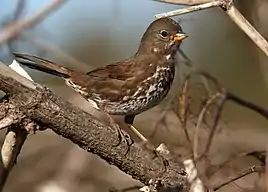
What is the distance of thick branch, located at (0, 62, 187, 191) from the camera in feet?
5.01

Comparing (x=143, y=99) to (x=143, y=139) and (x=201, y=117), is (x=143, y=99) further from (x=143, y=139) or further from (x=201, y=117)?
(x=201, y=117)

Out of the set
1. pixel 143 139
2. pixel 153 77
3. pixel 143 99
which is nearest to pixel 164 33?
pixel 153 77

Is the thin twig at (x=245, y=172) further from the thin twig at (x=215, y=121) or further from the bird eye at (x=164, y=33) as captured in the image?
the bird eye at (x=164, y=33)

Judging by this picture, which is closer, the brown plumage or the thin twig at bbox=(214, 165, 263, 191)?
the thin twig at bbox=(214, 165, 263, 191)

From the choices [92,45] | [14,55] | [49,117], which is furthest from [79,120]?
[92,45]

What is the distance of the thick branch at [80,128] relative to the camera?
153 cm

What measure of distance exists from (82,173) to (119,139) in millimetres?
1069

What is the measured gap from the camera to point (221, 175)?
2.04 m

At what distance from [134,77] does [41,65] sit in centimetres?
34

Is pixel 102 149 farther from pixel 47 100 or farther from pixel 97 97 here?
pixel 97 97

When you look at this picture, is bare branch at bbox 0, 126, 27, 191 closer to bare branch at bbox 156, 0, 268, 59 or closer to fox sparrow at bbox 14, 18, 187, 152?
bare branch at bbox 156, 0, 268, 59

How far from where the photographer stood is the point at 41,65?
2.28m

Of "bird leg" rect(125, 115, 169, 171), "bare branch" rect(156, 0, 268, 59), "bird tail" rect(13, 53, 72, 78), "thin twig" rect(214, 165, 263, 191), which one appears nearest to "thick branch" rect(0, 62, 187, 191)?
"bird leg" rect(125, 115, 169, 171)

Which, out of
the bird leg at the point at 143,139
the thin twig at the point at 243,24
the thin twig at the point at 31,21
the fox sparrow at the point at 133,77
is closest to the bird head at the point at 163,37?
the fox sparrow at the point at 133,77
